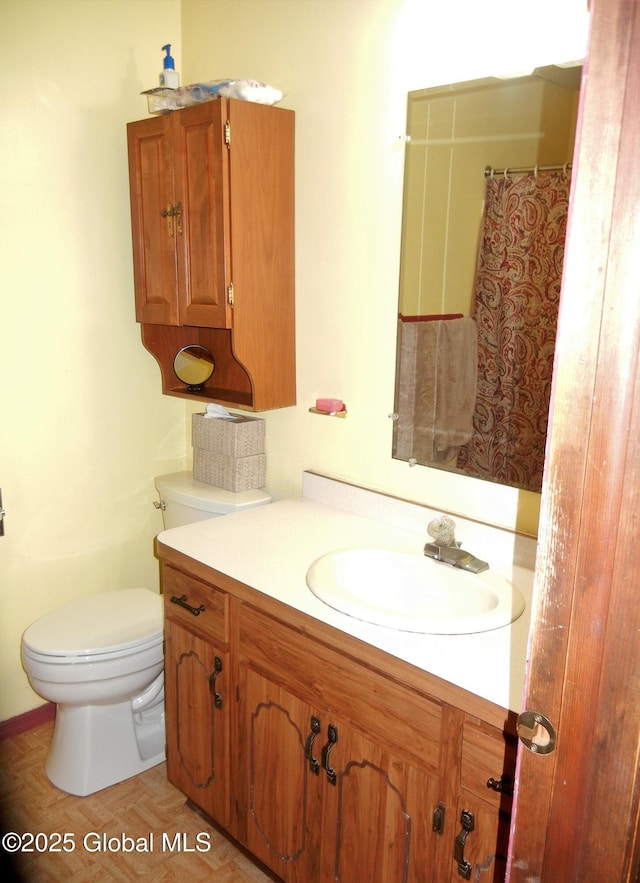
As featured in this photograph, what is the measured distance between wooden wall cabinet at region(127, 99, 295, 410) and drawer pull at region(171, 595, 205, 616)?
611mm

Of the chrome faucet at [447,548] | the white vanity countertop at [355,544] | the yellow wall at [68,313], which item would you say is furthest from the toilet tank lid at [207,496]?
the chrome faucet at [447,548]

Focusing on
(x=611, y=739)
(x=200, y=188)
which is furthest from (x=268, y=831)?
(x=200, y=188)

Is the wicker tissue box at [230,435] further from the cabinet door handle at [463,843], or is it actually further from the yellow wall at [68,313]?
A: the cabinet door handle at [463,843]

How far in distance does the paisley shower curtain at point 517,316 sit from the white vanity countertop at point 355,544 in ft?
0.67

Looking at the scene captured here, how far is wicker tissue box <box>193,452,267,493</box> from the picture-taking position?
222cm

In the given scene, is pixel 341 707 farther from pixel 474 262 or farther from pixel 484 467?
pixel 474 262

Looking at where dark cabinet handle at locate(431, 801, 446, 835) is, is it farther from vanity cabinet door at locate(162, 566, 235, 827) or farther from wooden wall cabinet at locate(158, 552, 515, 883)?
vanity cabinet door at locate(162, 566, 235, 827)

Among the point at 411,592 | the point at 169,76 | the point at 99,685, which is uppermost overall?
the point at 169,76

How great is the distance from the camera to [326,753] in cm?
144

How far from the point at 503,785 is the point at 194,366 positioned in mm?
1694

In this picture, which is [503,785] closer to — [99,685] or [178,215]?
[99,685]

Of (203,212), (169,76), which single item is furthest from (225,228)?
(169,76)

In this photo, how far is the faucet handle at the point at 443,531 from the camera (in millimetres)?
1618

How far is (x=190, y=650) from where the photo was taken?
1.81 m
